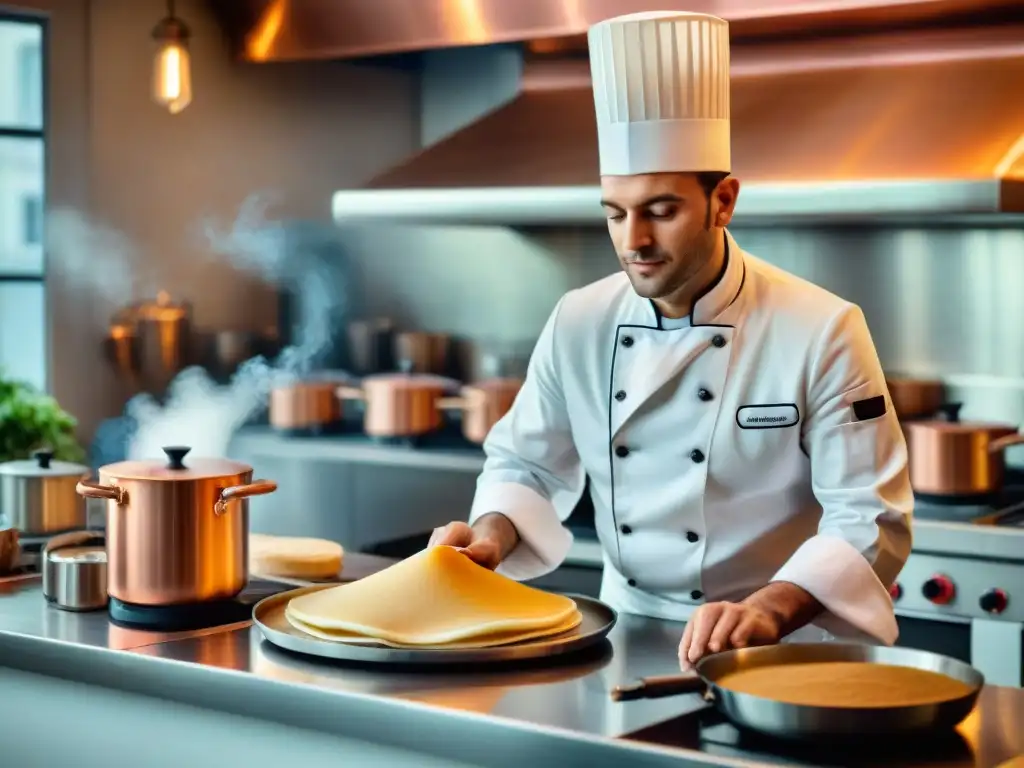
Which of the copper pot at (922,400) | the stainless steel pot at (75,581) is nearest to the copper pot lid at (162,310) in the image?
the copper pot at (922,400)

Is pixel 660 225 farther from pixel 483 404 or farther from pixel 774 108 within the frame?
pixel 483 404

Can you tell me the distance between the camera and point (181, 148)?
4.85 m

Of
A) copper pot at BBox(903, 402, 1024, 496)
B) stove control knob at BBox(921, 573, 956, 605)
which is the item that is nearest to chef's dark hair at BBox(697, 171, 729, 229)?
stove control knob at BBox(921, 573, 956, 605)

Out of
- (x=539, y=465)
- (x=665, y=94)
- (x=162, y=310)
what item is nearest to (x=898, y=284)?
(x=539, y=465)

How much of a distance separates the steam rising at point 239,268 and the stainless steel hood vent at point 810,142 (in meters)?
0.89

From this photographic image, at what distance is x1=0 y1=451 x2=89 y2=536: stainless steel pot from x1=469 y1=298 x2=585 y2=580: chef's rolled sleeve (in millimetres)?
804

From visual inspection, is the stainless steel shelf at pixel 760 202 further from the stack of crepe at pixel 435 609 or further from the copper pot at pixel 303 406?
the stack of crepe at pixel 435 609

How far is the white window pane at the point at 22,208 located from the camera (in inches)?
177

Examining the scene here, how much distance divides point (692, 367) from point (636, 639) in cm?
49

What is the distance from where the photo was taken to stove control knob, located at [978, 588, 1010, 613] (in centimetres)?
324

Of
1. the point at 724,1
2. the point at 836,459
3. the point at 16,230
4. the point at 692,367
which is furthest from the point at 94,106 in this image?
the point at 836,459

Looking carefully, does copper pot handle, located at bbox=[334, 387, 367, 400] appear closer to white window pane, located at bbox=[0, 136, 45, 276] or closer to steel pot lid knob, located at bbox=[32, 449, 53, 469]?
white window pane, located at bbox=[0, 136, 45, 276]

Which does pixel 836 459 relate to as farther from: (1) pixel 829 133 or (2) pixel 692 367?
(1) pixel 829 133

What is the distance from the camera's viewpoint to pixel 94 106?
4.58m
